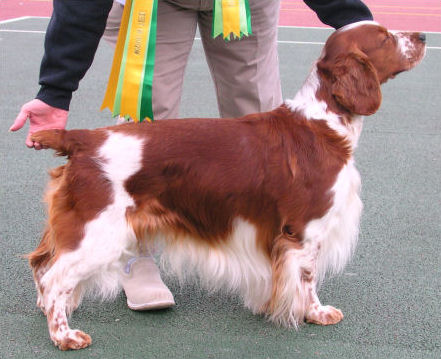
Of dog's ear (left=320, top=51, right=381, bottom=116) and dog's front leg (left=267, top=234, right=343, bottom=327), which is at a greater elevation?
dog's ear (left=320, top=51, right=381, bottom=116)

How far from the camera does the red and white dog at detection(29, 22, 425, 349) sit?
9.11 feet

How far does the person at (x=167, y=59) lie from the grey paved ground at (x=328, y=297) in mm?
225

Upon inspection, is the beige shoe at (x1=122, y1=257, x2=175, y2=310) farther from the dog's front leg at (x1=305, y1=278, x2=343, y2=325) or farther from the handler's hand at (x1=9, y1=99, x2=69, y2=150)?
the handler's hand at (x1=9, y1=99, x2=69, y2=150)

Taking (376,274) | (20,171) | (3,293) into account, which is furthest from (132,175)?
(20,171)

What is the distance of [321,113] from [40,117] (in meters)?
1.21

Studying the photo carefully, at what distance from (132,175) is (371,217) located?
200 cm

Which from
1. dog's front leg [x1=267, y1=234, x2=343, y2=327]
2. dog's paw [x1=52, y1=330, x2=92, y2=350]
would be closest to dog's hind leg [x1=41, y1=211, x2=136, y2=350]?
dog's paw [x1=52, y1=330, x2=92, y2=350]

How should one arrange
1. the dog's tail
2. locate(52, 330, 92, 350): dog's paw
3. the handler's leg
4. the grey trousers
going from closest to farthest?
the dog's tail, locate(52, 330, 92, 350): dog's paw, the grey trousers, the handler's leg

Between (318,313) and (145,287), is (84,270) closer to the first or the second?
(145,287)

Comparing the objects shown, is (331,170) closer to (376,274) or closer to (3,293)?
(376,274)

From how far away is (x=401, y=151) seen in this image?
5520mm

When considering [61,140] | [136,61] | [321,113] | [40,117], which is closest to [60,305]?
[61,140]

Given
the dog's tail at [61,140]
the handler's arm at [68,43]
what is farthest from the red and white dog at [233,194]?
the handler's arm at [68,43]

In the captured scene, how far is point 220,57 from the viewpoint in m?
3.43
